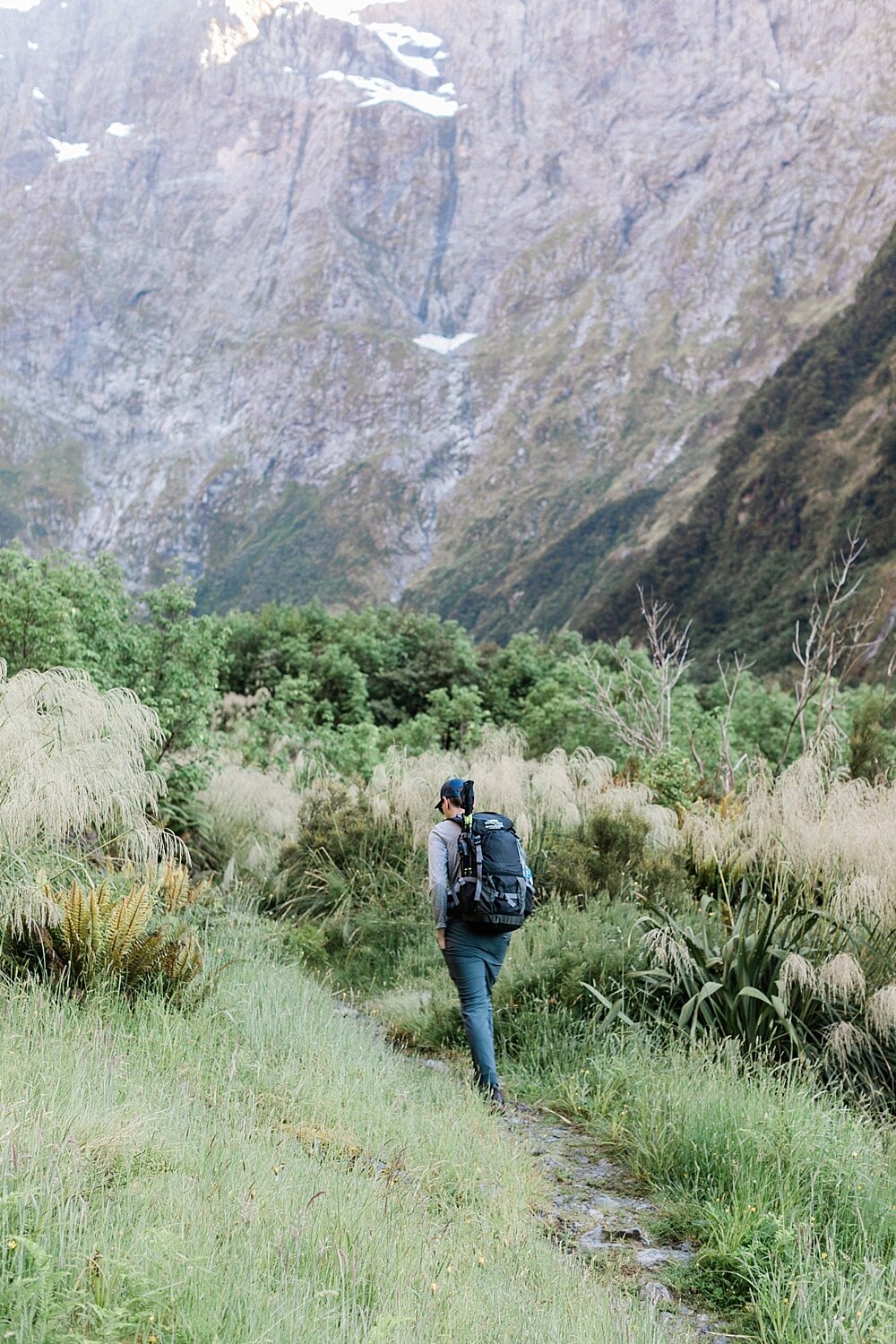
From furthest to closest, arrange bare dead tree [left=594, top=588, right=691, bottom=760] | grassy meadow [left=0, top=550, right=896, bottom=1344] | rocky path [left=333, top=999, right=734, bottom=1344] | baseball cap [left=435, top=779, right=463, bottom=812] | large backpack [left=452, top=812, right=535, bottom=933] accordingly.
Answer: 1. bare dead tree [left=594, top=588, right=691, bottom=760]
2. baseball cap [left=435, top=779, right=463, bottom=812]
3. large backpack [left=452, top=812, right=535, bottom=933]
4. rocky path [left=333, top=999, right=734, bottom=1344]
5. grassy meadow [left=0, top=550, right=896, bottom=1344]

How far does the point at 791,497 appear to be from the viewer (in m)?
81.1

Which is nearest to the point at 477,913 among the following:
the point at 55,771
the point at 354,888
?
the point at 55,771

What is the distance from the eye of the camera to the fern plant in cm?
522

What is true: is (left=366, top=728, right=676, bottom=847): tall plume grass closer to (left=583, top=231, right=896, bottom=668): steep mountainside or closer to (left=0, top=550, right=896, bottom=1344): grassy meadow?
(left=0, top=550, right=896, bottom=1344): grassy meadow

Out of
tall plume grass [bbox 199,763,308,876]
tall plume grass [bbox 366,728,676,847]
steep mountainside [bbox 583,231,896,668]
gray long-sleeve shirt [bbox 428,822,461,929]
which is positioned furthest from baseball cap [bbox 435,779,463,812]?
steep mountainside [bbox 583,231,896,668]

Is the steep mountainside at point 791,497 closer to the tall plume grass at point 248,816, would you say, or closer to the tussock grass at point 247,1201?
the tall plume grass at point 248,816

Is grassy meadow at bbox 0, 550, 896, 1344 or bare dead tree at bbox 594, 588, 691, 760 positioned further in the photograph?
bare dead tree at bbox 594, 588, 691, 760

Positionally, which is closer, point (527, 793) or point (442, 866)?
point (442, 866)

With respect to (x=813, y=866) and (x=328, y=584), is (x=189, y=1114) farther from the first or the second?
(x=328, y=584)

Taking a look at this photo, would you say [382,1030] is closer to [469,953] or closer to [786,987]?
[469,953]

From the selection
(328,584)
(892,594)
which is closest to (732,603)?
(892,594)

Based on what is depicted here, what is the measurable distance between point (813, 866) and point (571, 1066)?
7.14 feet

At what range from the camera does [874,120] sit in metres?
178

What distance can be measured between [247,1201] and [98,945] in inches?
99.3
